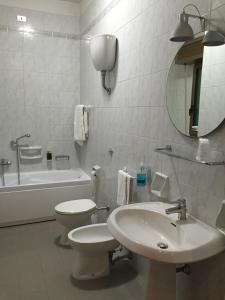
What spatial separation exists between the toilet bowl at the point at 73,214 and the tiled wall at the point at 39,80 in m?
1.38

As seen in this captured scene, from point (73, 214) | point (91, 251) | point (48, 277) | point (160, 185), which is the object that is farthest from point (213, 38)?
point (48, 277)

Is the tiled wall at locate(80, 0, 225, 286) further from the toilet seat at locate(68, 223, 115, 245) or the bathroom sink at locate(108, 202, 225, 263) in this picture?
the toilet seat at locate(68, 223, 115, 245)

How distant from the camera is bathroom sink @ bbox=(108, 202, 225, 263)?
120 centimetres

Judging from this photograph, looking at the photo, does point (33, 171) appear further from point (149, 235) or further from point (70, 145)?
point (149, 235)

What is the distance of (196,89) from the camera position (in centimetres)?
152

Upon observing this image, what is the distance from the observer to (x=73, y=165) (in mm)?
4027

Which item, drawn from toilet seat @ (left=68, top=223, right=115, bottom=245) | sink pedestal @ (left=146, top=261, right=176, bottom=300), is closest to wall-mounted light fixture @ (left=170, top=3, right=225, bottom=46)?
sink pedestal @ (left=146, top=261, right=176, bottom=300)

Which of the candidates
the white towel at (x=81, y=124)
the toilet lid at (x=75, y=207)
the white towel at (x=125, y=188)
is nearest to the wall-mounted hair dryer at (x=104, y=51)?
the white towel at (x=81, y=124)

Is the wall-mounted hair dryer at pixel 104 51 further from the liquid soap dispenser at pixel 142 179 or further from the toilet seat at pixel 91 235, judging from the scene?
the toilet seat at pixel 91 235

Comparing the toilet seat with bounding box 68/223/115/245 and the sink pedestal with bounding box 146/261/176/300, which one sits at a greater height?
the sink pedestal with bounding box 146/261/176/300

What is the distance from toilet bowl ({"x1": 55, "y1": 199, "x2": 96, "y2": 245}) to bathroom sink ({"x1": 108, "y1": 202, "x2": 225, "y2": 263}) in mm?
962

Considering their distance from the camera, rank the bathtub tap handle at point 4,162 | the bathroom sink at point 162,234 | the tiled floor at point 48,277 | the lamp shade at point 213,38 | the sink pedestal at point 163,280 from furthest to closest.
Result: the bathtub tap handle at point 4,162 → the tiled floor at point 48,277 → the sink pedestal at point 163,280 → the lamp shade at point 213,38 → the bathroom sink at point 162,234

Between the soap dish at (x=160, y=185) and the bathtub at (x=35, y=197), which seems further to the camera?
the bathtub at (x=35, y=197)

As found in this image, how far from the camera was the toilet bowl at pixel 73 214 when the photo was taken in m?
2.51
